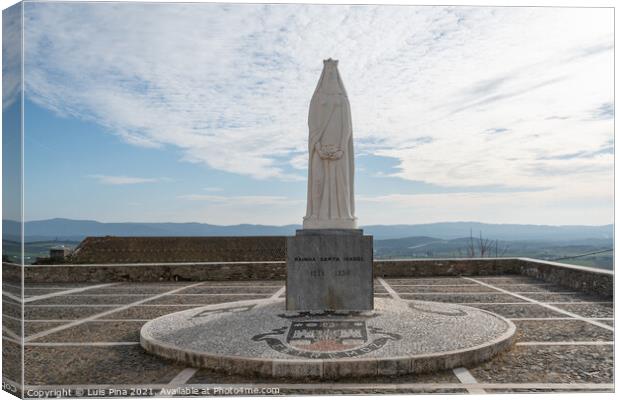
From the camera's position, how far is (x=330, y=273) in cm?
829

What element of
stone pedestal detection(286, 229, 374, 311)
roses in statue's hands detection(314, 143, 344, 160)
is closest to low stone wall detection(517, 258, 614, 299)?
stone pedestal detection(286, 229, 374, 311)

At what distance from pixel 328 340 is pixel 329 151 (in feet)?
11.1

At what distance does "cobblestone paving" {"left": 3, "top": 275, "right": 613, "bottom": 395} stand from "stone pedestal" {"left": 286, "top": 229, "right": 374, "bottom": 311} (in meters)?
2.33

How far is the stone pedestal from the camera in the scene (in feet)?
27.1

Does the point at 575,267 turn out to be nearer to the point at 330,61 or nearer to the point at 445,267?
the point at 445,267

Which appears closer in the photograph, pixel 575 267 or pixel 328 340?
pixel 328 340

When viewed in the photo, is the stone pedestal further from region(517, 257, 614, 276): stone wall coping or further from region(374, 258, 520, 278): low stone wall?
region(374, 258, 520, 278): low stone wall

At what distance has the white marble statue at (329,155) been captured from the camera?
8.79m

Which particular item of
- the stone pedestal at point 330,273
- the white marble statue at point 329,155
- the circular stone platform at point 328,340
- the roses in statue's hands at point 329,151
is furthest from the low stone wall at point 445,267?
the stone pedestal at point 330,273

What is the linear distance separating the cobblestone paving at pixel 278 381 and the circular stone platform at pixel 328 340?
0.46ft

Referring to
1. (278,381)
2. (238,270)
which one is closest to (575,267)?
(238,270)

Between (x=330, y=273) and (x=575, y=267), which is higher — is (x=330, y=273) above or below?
above

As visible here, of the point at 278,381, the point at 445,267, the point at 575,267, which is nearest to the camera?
the point at 278,381

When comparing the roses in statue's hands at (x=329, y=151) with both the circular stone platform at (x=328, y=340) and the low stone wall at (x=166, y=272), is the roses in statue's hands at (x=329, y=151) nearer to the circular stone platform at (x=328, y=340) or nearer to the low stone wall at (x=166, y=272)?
the circular stone platform at (x=328, y=340)
